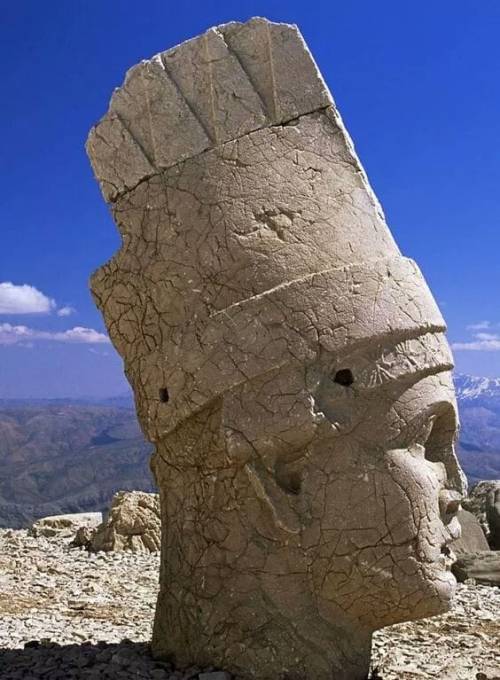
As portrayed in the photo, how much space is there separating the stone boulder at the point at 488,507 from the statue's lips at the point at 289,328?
8.06 metres

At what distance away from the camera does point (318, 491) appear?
4.10 m

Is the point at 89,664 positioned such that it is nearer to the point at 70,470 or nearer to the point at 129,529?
the point at 129,529

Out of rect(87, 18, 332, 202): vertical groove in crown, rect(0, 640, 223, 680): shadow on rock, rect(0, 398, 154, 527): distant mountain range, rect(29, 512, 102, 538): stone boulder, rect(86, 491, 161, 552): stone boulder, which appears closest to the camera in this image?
rect(0, 640, 223, 680): shadow on rock

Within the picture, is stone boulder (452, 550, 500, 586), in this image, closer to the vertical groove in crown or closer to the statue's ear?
the statue's ear

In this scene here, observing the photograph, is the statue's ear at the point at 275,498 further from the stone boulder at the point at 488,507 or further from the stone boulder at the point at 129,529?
the stone boulder at the point at 488,507

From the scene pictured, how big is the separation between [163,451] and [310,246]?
144 cm

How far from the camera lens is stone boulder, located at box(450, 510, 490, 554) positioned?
1028 centimetres

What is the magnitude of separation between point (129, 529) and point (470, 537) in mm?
4532

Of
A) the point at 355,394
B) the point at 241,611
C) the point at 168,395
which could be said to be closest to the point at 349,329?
the point at 355,394

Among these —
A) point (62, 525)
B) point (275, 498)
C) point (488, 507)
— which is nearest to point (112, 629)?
point (275, 498)

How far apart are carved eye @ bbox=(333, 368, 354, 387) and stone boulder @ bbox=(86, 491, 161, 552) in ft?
21.6

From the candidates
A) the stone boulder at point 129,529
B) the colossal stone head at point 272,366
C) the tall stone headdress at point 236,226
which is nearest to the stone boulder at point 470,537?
the stone boulder at point 129,529

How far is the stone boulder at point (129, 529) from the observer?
33.0 feet

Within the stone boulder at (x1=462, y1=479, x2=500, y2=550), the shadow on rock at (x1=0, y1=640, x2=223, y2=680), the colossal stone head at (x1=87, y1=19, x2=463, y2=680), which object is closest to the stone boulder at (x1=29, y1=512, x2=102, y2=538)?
the stone boulder at (x1=462, y1=479, x2=500, y2=550)
